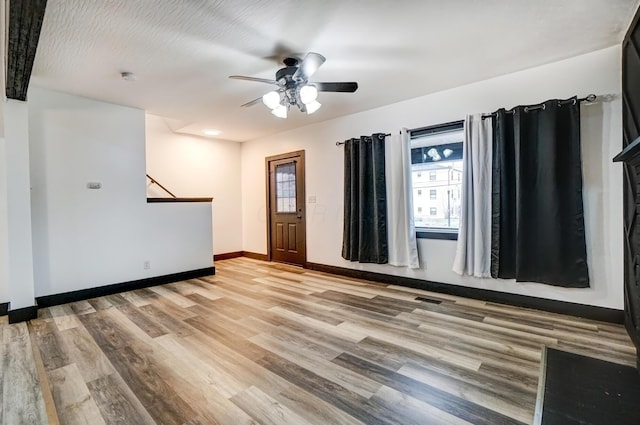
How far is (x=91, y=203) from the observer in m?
3.98

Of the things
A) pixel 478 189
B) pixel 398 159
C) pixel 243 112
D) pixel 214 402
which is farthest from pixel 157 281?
pixel 478 189

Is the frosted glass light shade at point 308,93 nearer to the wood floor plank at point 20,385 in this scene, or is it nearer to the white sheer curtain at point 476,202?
the white sheer curtain at point 476,202

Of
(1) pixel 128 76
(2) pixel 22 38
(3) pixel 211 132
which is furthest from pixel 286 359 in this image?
(3) pixel 211 132

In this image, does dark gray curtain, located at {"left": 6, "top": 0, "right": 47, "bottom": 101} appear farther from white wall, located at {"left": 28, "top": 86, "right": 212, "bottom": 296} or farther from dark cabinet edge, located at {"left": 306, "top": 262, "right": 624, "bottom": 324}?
dark cabinet edge, located at {"left": 306, "top": 262, "right": 624, "bottom": 324}

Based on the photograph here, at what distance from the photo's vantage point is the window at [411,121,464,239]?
13.0 ft

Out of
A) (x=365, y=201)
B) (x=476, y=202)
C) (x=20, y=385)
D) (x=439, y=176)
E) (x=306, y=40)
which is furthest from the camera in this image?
(x=365, y=201)

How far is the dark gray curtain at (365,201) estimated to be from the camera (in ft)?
14.5

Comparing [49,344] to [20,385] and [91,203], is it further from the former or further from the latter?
[91,203]

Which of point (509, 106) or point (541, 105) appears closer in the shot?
point (541, 105)

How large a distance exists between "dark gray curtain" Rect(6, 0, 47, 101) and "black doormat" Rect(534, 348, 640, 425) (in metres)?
3.62

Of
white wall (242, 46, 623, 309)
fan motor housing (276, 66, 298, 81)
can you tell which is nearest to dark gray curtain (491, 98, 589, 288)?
white wall (242, 46, 623, 309)

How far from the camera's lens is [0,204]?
136 inches

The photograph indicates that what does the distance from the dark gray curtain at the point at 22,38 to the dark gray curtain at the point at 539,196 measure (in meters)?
3.98

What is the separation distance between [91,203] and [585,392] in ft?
17.0
